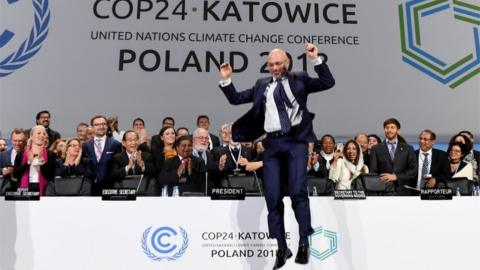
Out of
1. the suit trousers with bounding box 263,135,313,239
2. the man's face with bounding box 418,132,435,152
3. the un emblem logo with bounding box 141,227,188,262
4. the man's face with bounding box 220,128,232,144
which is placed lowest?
the un emblem logo with bounding box 141,227,188,262

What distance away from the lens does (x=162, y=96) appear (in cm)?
781

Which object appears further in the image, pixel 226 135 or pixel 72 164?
pixel 226 135

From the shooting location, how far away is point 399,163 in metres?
5.60

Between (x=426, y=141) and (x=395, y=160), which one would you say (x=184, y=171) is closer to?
(x=395, y=160)

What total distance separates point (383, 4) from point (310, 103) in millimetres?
2337

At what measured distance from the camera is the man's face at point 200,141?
18.3ft

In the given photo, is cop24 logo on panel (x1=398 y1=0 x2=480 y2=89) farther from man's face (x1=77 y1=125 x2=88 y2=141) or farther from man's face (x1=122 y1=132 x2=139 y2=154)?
man's face (x1=77 y1=125 x2=88 y2=141)

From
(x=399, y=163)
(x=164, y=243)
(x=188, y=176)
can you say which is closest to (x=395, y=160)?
(x=399, y=163)

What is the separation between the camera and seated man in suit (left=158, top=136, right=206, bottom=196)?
475cm

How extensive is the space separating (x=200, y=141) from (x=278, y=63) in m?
2.31

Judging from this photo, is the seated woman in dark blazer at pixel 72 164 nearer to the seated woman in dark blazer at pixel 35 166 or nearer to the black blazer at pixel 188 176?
the seated woman in dark blazer at pixel 35 166

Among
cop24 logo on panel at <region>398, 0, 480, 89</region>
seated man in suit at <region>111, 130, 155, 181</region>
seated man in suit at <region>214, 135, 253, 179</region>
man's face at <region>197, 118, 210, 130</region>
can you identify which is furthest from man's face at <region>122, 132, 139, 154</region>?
cop24 logo on panel at <region>398, 0, 480, 89</region>

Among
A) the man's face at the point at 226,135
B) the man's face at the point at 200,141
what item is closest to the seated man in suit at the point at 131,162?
the man's face at the point at 200,141

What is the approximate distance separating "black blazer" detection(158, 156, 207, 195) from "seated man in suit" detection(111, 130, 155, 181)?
1.07 feet
